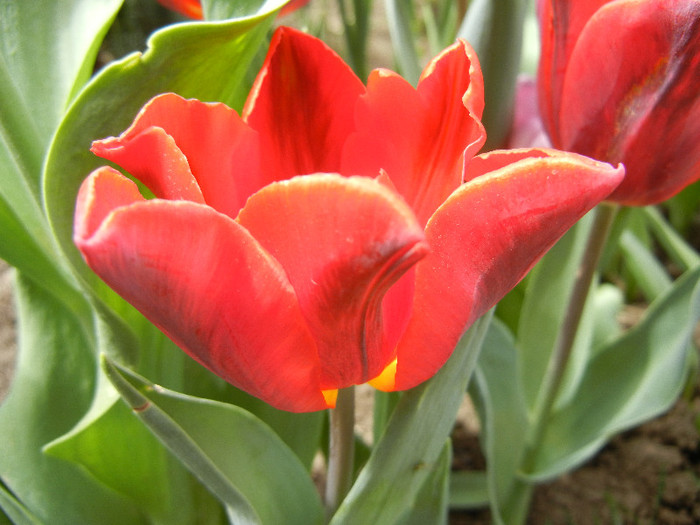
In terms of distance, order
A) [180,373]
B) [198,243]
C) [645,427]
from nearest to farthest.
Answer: [198,243] → [180,373] → [645,427]

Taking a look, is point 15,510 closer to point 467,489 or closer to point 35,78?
point 35,78

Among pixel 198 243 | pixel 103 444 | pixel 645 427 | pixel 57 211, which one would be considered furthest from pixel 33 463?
pixel 645 427

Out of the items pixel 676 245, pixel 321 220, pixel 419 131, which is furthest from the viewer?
pixel 676 245

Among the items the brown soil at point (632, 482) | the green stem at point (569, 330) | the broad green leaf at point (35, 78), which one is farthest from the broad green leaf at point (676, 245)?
the broad green leaf at point (35, 78)

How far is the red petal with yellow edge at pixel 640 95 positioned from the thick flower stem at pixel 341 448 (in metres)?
0.20

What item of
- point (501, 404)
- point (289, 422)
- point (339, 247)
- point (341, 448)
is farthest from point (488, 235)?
point (501, 404)

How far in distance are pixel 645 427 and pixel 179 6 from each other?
68 centimetres

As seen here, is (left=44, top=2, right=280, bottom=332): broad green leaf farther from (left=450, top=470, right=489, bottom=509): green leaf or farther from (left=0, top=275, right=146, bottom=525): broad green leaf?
(left=450, top=470, right=489, bottom=509): green leaf

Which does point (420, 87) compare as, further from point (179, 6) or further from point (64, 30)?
point (179, 6)

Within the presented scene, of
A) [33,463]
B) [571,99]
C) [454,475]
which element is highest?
[571,99]

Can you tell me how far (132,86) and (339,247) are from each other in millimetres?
174

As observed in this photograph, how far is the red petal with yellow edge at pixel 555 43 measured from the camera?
387mm

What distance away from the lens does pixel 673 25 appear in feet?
1.14

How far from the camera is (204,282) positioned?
Result: 0.23 metres
